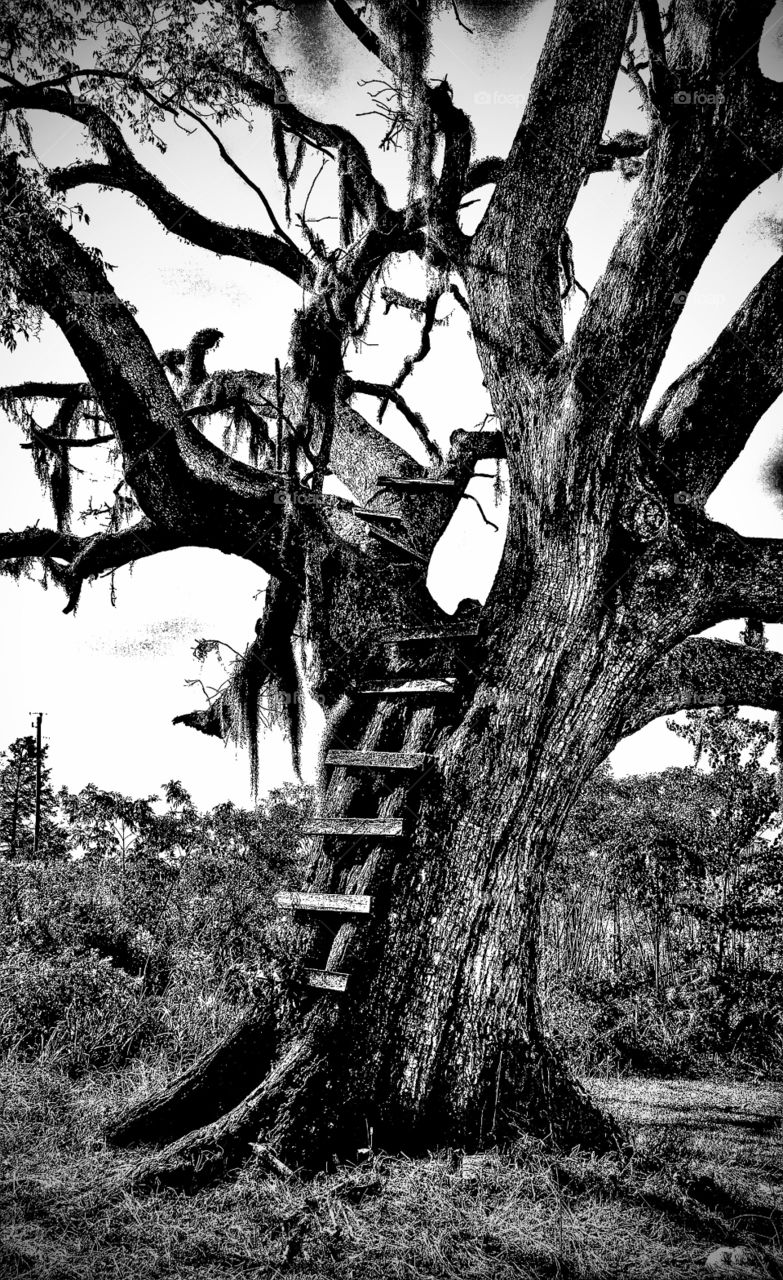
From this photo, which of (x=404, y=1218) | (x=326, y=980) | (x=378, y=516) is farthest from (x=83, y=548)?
(x=404, y=1218)

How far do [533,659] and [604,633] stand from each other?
444 millimetres

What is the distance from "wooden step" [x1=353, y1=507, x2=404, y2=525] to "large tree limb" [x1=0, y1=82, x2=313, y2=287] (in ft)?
8.91

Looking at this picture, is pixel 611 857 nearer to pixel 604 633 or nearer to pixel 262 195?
pixel 604 633

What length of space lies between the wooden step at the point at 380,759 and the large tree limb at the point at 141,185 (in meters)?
4.53

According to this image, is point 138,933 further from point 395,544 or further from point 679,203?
point 679,203

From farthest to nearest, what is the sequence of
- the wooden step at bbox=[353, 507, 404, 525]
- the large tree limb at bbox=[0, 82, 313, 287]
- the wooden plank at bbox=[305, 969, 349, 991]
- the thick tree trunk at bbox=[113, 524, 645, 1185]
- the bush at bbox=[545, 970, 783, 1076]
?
the bush at bbox=[545, 970, 783, 1076] < the large tree limb at bbox=[0, 82, 313, 287] < the wooden step at bbox=[353, 507, 404, 525] < the wooden plank at bbox=[305, 969, 349, 991] < the thick tree trunk at bbox=[113, 524, 645, 1185]

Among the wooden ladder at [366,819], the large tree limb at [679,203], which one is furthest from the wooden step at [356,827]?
the large tree limb at [679,203]

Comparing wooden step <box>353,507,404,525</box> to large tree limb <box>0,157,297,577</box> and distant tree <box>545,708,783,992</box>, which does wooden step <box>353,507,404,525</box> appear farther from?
distant tree <box>545,708,783,992</box>

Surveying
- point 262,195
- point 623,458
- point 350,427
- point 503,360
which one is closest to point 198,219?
point 262,195

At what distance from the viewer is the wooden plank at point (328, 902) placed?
4.38 meters

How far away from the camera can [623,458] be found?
4.94 m

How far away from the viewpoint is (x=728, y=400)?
5199 mm

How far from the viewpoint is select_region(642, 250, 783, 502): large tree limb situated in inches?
204

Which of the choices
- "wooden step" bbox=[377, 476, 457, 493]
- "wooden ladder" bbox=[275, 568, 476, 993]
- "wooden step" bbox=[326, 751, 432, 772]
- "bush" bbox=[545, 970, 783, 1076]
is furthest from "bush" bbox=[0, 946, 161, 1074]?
"wooden step" bbox=[377, 476, 457, 493]
